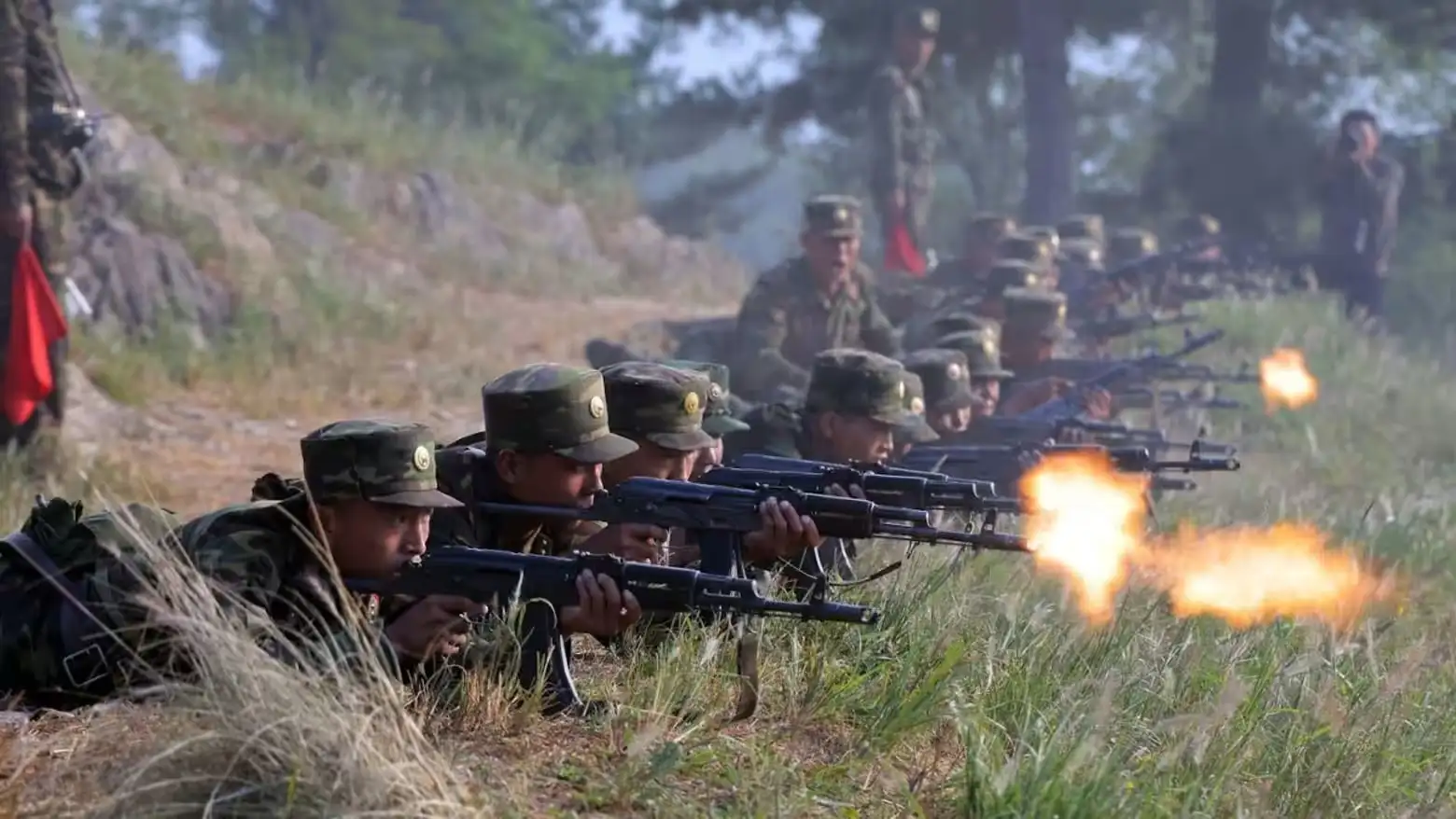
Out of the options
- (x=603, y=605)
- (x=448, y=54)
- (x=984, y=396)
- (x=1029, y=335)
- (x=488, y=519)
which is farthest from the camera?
(x=448, y=54)

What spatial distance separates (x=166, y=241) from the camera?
1463 centimetres

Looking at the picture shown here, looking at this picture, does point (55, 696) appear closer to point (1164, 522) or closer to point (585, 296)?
point (1164, 522)

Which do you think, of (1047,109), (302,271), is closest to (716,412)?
(302,271)

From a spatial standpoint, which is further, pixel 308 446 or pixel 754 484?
pixel 754 484

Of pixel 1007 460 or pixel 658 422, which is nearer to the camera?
pixel 658 422

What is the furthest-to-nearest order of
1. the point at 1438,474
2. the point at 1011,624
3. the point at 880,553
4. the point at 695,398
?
1. the point at 1438,474
2. the point at 880,553
3. the point at 695,398
4. the point at 1011,624

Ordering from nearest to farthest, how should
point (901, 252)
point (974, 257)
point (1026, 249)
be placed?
point (1026, 249) → point (974, 257) → point (901, 252)

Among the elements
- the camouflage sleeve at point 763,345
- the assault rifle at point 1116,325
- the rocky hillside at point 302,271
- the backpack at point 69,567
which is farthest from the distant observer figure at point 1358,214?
the backpack at point 69,567

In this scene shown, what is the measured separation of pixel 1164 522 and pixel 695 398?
4.33 m

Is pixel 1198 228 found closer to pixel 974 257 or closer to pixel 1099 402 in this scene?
pixel 974 257

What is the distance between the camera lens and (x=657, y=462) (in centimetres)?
625

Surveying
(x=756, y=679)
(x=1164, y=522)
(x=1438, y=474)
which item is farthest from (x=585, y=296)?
(x=756, y=679)

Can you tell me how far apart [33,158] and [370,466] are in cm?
547

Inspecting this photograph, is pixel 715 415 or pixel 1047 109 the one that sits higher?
pixel 1047 109
